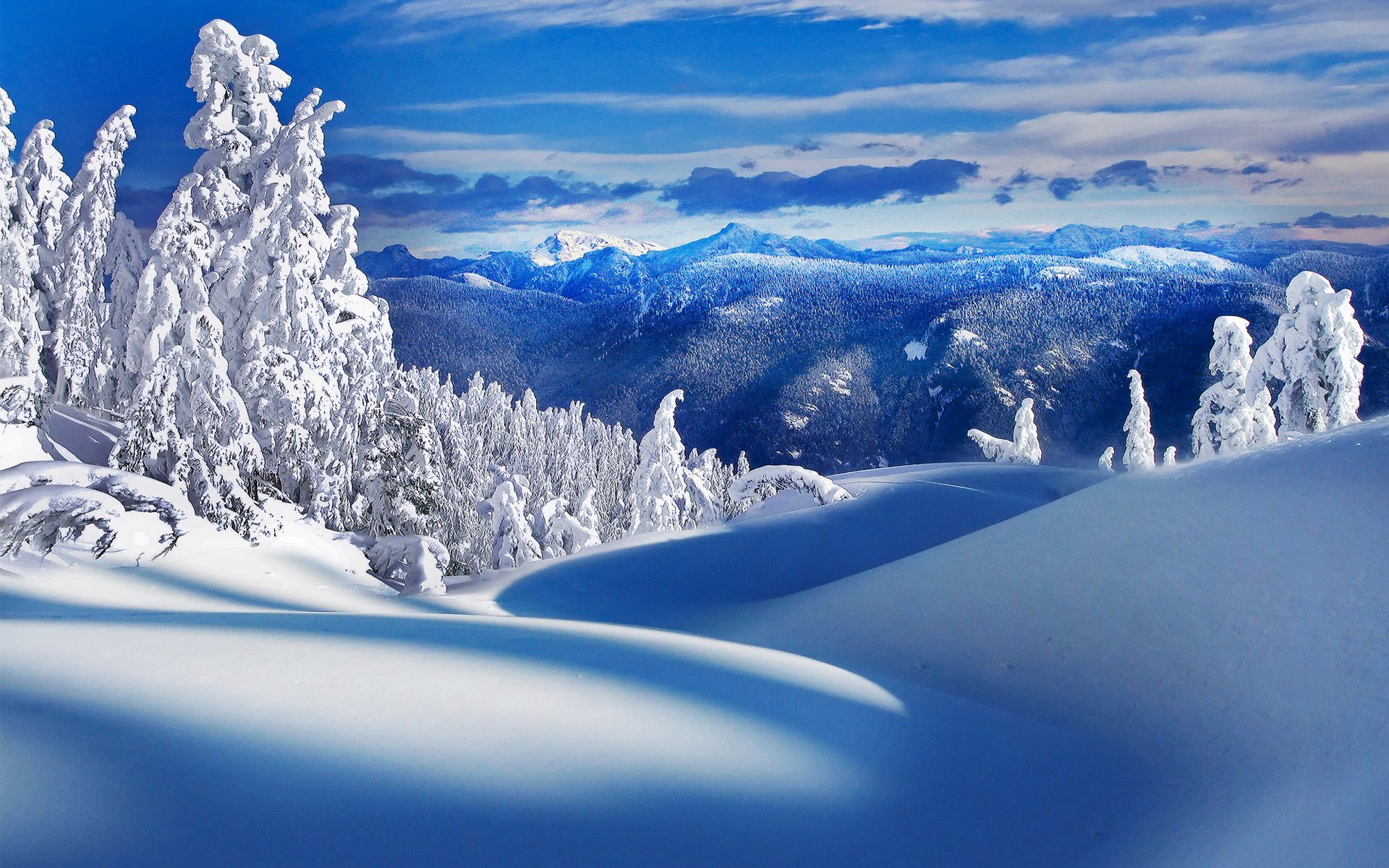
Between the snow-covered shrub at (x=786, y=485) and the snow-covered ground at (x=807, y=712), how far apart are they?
893cm

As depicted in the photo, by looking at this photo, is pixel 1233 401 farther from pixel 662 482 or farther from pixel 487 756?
pixel 487 756

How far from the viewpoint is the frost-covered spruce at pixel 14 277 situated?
1800 centimetres

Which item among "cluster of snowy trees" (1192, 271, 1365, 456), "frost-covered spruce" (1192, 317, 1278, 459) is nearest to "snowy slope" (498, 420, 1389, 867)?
"cluster of snowy trees" (1192, 271, 1365, 456)

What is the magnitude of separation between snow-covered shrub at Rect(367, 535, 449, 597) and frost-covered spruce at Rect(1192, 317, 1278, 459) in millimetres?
23317

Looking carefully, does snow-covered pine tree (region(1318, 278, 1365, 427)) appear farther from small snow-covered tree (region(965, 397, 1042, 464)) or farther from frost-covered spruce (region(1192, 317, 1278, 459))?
small snow-covered tree (region(965, 397, 1042, 464))

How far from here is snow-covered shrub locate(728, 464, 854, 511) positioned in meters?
18.3

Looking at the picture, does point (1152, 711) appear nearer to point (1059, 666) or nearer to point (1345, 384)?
point (1059, 666)

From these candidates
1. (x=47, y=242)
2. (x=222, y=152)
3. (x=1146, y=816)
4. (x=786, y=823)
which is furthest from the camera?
(x=47, y=242)

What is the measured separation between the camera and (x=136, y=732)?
13.4ft

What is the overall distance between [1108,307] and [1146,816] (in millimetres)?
184500

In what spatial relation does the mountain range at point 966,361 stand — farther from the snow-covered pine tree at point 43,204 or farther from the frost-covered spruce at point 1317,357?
the snow-covered pine tree at point 43,204

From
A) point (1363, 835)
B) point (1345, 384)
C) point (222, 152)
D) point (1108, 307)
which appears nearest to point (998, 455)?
point (1345, 384)

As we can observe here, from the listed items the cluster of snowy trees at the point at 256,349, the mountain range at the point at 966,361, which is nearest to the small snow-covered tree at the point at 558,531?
the cluster of snowy trees at the point at 256,349

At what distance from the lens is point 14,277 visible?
737 inches
